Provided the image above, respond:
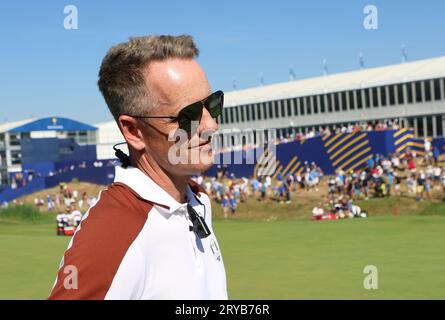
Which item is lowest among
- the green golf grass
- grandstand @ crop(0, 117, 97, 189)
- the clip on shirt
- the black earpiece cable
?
the green golf grass

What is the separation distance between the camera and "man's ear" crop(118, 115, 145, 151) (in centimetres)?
291

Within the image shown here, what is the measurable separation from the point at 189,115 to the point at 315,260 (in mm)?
16231

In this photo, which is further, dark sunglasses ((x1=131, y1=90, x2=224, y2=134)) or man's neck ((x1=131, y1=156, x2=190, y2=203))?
man's neck ((x1=131, y1=156, x2=190, y2=203))

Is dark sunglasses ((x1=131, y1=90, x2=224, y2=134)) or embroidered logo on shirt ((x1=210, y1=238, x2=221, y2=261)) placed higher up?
dark sunglasses ((x1=131, y1=90, x2=224, y2=134))

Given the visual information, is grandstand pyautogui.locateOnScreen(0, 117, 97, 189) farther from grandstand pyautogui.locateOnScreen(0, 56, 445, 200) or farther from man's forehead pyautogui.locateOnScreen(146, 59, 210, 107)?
man's forehead pyautogui.locateOnScreen(146, 59, 210, 107)

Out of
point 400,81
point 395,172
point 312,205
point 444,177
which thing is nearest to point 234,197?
point 312,205

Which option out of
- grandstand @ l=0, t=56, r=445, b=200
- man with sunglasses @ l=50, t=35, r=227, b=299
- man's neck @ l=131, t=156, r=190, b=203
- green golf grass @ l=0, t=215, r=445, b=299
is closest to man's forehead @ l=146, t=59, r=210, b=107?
man with sunglasses @ l=50, t=35, r=227, b=299

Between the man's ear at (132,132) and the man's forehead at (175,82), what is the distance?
140mm

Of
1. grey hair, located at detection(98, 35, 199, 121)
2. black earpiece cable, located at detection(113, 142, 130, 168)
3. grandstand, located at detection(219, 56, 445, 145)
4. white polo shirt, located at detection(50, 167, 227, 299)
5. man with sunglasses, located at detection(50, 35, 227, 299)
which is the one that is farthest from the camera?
grandstand, located at detection(219, 56, 445, 145)

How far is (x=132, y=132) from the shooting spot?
116 inches

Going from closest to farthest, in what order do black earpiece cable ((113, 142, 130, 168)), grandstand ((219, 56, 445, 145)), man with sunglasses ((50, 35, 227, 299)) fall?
man with sunglasses ((50, 35, 227, 299)), black earpiece cable ((113, 142, 130, 168)), grandstand ((219, 56, 445, 145))

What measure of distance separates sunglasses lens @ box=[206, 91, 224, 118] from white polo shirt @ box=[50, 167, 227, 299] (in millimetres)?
385
